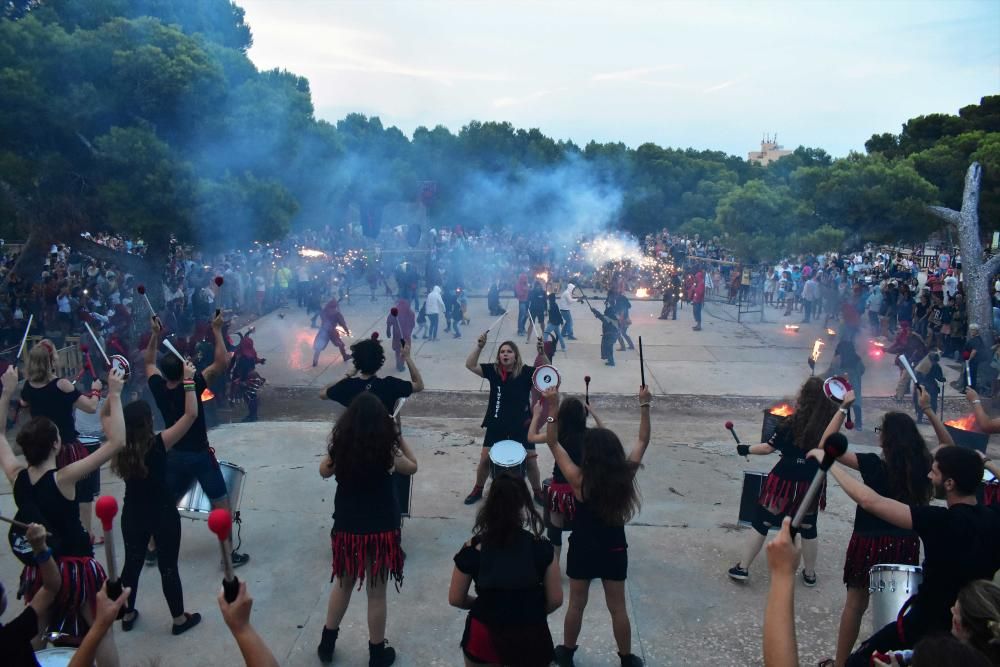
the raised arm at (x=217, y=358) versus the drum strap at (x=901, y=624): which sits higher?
the raised arm at (x=217, y=358)

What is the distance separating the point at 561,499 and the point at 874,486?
1988 millimetres

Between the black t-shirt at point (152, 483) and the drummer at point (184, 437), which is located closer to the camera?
the black t-shirt at point (152, 483)

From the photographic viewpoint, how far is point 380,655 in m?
4.46

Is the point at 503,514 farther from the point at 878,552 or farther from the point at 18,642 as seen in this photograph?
the point at 878,552

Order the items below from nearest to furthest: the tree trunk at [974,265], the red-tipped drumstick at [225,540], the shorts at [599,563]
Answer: the red-tipped drumstick at [225,540] < the shorts at [599,563] < the tree trunk at [974,265]

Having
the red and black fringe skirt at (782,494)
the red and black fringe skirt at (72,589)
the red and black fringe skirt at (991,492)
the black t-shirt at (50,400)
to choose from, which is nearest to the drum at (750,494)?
the red and black fringe skirt at (782,494)

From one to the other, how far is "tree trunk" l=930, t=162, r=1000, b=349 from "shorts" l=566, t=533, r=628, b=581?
13.9 m

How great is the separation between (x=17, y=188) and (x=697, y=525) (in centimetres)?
1398

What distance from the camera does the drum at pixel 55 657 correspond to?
3002 millimetres

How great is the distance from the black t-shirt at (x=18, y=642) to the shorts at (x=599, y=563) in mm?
2544

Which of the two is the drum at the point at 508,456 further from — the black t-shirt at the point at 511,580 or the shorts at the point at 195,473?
the shorts at the point at 195,473

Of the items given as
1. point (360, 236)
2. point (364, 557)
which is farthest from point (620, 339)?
point (360, 236)

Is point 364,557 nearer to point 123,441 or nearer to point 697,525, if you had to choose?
point 123,441

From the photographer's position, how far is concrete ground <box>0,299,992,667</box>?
4848mm
